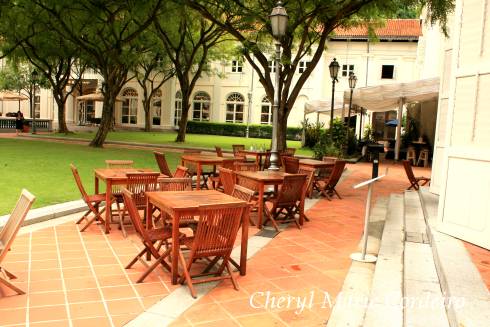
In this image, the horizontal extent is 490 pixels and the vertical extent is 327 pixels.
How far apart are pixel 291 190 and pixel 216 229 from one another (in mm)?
2817

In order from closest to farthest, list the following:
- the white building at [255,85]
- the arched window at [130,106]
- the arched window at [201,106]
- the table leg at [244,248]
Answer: the table leg at [244,248] → the white building at [255,85] → the arched window at [201,106] → the arched window at [130,106]

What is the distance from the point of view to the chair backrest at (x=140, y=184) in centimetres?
608

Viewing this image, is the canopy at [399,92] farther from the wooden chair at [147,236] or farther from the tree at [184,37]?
the wooden chair at [147,236]

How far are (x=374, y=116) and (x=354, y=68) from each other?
3.87 meters

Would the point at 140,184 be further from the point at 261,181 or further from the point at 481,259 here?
the point at 481,259

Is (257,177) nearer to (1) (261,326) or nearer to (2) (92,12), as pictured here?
(1) (261,326)

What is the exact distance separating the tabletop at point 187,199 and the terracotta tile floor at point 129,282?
28.7 inches

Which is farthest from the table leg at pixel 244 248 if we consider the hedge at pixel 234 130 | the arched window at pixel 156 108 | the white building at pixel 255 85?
the arched window at pixel 156 108

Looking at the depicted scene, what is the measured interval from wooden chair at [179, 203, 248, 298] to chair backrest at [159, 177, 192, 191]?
1.36 metres

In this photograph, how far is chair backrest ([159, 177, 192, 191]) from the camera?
5.65 meters

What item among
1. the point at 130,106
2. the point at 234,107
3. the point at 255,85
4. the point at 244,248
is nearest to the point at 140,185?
the point at 244,248

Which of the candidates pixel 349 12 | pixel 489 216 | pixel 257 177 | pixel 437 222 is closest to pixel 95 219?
pixel 257 177

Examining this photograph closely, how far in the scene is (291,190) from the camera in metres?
6.93

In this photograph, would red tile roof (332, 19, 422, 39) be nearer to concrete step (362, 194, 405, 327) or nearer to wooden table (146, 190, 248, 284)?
concrete step (362, 194, 405, 327)
